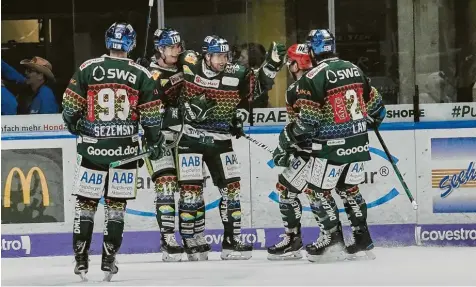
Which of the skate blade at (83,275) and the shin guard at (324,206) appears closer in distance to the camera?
the skate blade at (83,275)

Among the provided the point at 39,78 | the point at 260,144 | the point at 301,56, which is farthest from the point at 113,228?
the point at 39,78

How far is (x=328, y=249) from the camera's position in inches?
372

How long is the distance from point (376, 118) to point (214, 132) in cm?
119

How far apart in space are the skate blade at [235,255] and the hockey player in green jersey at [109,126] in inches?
63.0

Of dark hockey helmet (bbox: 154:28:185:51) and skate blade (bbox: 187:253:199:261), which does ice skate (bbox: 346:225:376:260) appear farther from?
dark hockey helmet (bbox: 154:28:185:51)

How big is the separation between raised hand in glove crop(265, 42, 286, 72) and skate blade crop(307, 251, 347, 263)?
1.39 m

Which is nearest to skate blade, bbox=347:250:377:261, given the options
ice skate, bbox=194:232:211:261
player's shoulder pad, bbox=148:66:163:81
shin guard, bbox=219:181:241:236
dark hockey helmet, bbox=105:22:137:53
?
shin guard, bbox=219:181:241:236

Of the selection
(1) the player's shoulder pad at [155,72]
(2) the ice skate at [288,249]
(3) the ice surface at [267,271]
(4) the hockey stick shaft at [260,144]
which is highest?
(1) the player's shoulder pad at [155,72]

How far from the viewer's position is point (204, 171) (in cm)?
992

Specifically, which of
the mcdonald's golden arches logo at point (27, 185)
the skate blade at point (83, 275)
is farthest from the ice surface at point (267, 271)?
the mcdonald's golden arches logo at point (27, 185)

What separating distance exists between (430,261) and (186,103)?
2.09 m

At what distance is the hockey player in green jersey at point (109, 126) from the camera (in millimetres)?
8234

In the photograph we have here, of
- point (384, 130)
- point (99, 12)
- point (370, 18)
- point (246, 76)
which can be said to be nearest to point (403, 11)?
point (370, 18)

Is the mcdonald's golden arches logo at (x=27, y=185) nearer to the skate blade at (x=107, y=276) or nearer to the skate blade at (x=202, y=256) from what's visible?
the skate blade at (x=202, y=256)
